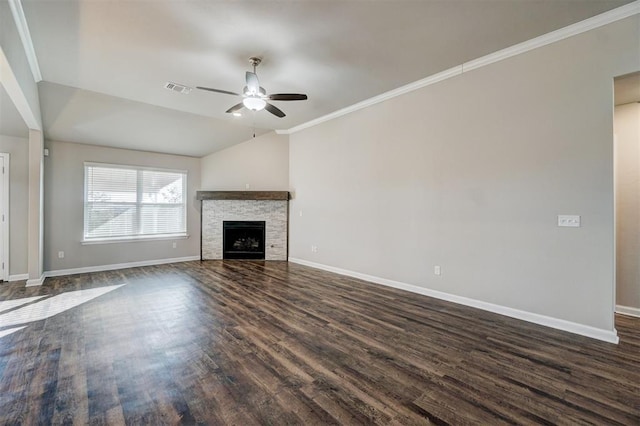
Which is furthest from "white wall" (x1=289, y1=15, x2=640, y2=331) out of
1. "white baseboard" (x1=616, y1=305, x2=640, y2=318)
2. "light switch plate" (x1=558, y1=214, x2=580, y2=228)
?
"white baseboard" (x1=616, y1=305, x2=640, y2=318)

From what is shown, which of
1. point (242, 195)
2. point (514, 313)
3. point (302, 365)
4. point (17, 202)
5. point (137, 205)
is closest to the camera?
point (302, 365)

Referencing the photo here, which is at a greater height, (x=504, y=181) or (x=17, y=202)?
(x=504, y=181)

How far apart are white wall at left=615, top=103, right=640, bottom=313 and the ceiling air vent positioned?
5701 mm

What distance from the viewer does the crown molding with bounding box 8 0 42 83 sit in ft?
8.14

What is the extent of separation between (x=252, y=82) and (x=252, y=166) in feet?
12.9

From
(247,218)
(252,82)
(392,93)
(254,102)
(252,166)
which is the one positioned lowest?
(247,218)

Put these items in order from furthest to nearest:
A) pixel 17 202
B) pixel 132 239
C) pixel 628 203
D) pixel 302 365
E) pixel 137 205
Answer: pixel 137 205 → pixel 132 239 → pixel 17 202 → pixel 628 203 → pixel 302 365

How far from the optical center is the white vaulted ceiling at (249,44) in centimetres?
263

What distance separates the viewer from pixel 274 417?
1.75m

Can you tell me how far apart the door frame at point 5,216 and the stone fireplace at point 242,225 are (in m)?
3.19

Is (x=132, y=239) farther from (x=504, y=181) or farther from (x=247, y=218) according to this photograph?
(x=504, y=181)

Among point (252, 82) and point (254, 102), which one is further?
point (254, 102)

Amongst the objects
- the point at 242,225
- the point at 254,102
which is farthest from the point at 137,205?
the point at 254,102

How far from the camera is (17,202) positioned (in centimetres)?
506
